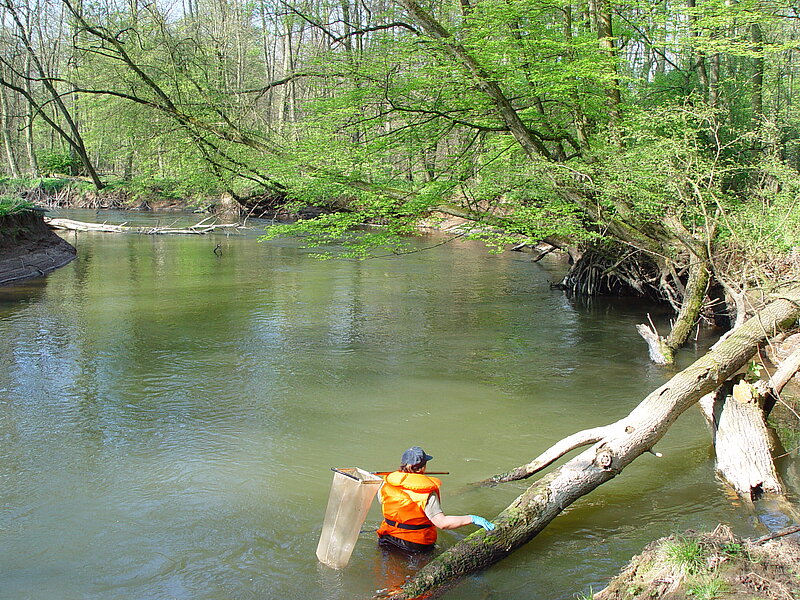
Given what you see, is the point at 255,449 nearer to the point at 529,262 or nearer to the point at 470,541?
the point at 470,541

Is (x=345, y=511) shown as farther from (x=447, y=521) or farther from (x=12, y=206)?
(x=12, y=206)

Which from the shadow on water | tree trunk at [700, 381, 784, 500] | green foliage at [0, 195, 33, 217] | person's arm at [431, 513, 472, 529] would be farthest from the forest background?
person's arm at [431, 513, 472, 529]

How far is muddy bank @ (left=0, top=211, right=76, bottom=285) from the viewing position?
21328 mm

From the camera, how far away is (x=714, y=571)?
4.59 metres

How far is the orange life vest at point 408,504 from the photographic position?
579 centimetres

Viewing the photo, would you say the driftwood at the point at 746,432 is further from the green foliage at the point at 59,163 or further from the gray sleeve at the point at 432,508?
the green foliage at the point at 59,163

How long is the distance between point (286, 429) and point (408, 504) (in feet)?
12.7

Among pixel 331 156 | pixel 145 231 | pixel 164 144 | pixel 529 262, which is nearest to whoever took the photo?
pixel 331 156

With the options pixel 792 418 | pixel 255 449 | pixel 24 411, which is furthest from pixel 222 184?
pixel 792 418

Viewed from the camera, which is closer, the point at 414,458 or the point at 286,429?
the point at 414,458

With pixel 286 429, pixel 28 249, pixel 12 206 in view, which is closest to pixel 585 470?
pixel 286 429

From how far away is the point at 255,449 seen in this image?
8680mm

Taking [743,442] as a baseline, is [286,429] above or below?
below

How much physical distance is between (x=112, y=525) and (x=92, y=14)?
10.8 meters
